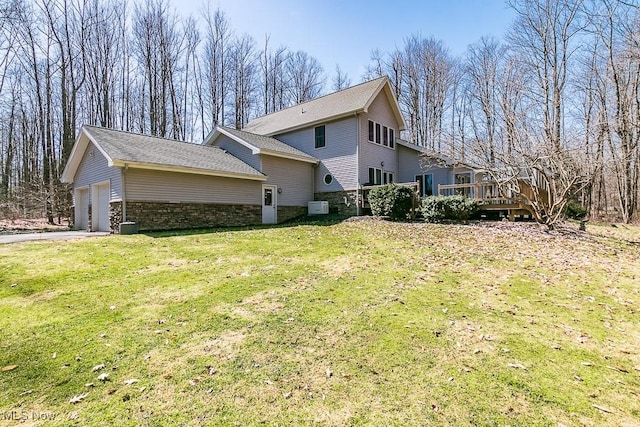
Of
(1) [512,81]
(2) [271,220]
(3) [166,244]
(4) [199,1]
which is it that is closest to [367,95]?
(1) [512,81]

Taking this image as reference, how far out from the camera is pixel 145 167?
11.8m

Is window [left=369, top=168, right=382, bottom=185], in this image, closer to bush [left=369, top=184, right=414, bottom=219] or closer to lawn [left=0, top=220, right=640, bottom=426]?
bush [left=369, top=184, right=414, bottom=219]

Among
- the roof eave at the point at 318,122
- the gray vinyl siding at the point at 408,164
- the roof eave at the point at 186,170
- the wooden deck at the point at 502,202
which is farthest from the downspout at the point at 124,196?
the gray vinyl siding at the point at 408,164

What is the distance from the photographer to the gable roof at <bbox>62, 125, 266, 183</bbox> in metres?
11.8

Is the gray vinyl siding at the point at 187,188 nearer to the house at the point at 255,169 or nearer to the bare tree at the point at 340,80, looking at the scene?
the house at the point at 255,169

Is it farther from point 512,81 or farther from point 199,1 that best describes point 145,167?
point 199,1

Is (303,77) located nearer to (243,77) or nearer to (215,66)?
(243,77)

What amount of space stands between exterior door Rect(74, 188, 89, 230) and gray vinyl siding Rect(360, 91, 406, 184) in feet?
45.2

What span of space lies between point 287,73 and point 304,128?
15.0 meters

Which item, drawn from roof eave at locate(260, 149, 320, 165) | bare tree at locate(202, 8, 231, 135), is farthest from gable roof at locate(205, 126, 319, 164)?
bare tree at locate(202, 8, 231, 135)

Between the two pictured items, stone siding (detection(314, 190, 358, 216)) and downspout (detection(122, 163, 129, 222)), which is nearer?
downspout (detection(122, 163, 129, 222))

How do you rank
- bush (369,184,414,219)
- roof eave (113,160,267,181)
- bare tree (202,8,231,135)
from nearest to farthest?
1. roof eave (113,160,267,181)
2. bush (369,184,414,219)
3. bare tree (202,8,231,135)

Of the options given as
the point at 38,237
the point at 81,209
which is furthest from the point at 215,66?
the point at 38,237

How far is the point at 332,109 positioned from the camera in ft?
58.6
